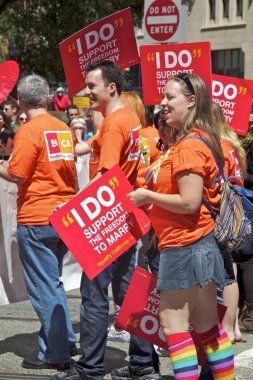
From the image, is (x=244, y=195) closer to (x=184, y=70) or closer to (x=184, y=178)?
(x=184, y=178)

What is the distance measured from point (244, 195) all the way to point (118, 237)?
2.57 feet

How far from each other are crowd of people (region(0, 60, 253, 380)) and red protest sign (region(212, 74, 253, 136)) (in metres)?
0.88

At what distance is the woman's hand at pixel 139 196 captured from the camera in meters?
5.26

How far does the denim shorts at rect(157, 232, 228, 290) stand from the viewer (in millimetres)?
5227

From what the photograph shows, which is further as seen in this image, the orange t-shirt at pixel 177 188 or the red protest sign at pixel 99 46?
the red protest sign at pixel 99 46

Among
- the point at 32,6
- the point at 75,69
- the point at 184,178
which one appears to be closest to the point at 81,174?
the point at 75,69

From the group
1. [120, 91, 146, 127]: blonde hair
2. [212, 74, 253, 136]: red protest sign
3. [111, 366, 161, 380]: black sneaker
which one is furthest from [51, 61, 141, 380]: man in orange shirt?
[212, 74, 253, 136]: red protest sign

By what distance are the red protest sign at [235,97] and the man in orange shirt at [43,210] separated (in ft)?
7.33

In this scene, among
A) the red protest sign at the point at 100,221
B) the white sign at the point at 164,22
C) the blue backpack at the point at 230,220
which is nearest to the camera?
the blue backpack at the point at 230,220

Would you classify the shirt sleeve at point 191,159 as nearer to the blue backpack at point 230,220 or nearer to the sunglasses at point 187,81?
the blue backpack at point 230,220

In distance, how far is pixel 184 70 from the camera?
8.14 meters

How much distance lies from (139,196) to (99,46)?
282cm

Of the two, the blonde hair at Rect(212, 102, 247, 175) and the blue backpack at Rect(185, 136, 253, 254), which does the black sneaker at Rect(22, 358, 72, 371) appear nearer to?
the blue backpack at Rect(185, 136, 253, 254)

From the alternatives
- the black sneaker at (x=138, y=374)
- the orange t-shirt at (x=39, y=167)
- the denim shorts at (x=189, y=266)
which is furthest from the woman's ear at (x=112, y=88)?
the black sneaker at (x=138, y=374)
